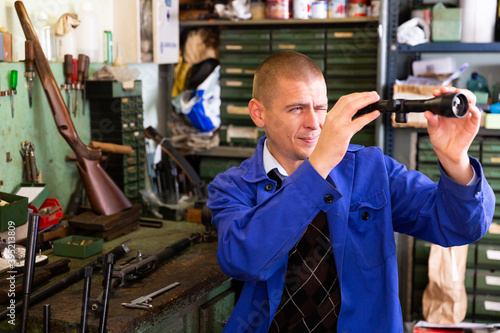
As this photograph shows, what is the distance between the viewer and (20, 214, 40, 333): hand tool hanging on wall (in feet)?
4.75

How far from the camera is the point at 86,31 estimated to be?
2.82 meters

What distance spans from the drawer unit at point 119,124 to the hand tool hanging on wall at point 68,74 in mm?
107

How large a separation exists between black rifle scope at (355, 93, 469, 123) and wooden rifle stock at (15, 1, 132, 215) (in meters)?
1.39

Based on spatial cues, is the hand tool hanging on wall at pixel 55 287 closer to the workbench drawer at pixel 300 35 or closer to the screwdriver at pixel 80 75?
the screwdriver at pixel 80 75

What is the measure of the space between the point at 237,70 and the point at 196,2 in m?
0.52

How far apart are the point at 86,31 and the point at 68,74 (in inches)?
10.9

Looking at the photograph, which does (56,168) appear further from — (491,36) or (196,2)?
(491,36)

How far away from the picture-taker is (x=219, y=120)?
3730mm

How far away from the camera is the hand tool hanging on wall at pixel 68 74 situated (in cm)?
263

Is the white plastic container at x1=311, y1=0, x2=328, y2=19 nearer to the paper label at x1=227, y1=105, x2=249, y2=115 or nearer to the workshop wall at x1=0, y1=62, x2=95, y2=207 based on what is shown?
the paper label at x1=227, y1=105, x2=249, y2=115

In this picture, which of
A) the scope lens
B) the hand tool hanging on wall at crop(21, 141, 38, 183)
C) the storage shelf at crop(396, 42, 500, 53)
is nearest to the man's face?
the scope lens

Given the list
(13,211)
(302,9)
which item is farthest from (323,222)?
(302,9)

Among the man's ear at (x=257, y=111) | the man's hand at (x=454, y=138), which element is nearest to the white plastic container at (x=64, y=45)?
the man's ear at (x=257, y=111)

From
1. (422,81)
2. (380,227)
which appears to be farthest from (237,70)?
(380,227)
